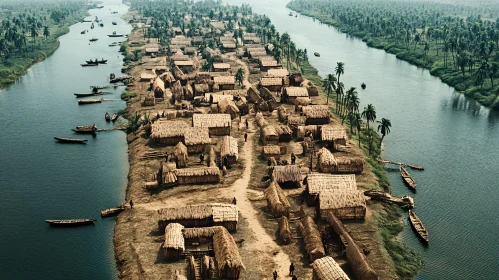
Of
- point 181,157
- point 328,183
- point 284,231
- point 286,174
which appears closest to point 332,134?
point 286,174

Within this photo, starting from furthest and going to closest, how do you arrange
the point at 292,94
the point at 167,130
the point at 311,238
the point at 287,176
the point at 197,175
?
the point at 292,94
the point at 167,130
the point at 197,175
the point at 287,176
the point at 311,238

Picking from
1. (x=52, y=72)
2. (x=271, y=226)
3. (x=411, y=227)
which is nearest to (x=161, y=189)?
(x=271, y=226)

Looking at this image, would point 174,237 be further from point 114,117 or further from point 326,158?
point 114,117

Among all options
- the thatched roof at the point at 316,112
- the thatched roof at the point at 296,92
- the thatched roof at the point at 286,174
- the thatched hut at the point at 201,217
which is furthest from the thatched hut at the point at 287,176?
the thatched roof at the point at 296,92

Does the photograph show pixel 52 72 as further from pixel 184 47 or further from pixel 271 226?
pixel 271 226

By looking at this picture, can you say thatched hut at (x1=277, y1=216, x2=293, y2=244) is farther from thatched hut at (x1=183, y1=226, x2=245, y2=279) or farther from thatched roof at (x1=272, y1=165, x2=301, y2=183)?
thatched roof at (x1=272, y1=165, x2=301, y2=183)

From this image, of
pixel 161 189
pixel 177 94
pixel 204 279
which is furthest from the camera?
pixel 177 94

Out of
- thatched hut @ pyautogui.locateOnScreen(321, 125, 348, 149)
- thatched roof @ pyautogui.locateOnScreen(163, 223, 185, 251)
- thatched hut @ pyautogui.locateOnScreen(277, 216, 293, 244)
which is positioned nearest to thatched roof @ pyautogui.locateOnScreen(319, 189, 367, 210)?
thatched hut @ pyautogui.locateOnScreen(277, 216, 293, 244)
